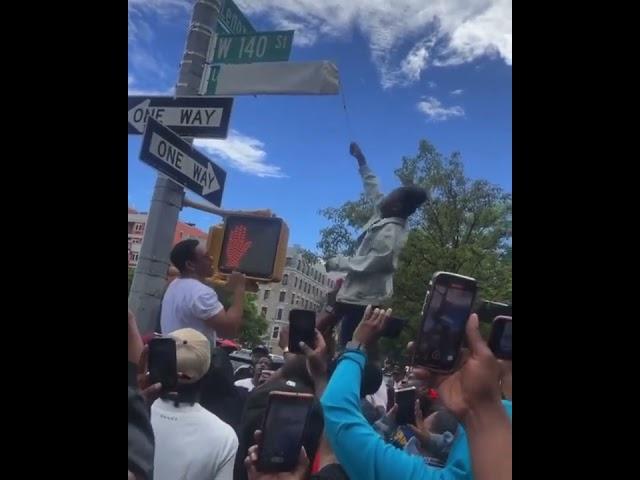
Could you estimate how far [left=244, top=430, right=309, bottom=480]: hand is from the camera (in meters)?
1.57

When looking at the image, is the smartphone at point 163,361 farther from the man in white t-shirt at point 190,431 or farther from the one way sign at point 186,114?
the one way sign at point 186,114

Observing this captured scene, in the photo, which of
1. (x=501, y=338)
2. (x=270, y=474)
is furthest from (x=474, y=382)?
(x=270, y=474)

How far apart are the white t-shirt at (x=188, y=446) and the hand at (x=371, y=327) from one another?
21.5 inches

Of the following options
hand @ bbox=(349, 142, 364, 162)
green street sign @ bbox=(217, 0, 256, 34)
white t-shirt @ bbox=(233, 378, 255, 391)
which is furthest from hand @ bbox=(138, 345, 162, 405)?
green street sign @ bbox=(217, 0, 256, 34)

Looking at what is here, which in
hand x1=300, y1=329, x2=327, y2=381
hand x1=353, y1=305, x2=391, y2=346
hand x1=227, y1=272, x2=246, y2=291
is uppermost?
hand x1=227, y1=272, x2=246, y2=291

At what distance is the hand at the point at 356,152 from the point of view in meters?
1.67

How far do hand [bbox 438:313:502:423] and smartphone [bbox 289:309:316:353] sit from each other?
0.40m

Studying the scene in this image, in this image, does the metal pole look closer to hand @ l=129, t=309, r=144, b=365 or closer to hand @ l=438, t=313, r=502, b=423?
hand @ l=129, t=309, r=144, b=365
